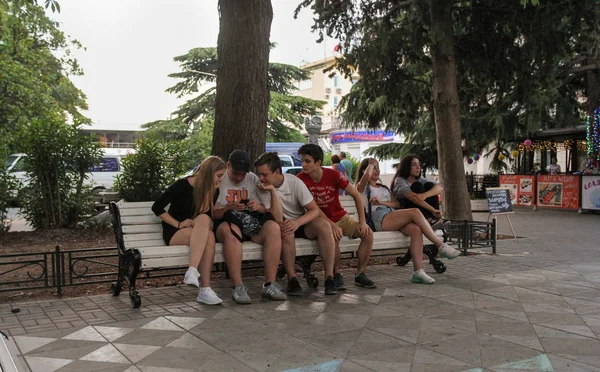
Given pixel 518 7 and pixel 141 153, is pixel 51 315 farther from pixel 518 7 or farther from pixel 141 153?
pixel 518 7

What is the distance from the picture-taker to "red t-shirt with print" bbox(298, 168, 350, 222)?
6.38 m

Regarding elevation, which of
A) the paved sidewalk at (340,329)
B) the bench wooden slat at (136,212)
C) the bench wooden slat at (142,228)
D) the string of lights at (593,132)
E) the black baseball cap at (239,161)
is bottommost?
the paved sidewalk at (340,329)

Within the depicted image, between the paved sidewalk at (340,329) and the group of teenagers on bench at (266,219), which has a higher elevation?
the group of teenagers on bench at (266,219)

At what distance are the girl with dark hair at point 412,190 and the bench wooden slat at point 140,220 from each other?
299 centimetres

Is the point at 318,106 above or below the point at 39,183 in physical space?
above

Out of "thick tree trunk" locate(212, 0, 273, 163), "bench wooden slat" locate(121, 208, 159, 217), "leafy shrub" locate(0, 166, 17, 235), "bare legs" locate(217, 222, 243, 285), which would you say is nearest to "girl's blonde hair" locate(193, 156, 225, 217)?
"bare legs" locate(217, 222, 243, 285)

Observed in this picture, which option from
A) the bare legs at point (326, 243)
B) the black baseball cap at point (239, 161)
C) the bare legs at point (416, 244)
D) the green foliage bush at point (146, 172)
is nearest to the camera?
the black baseball cap at point (239, 161)

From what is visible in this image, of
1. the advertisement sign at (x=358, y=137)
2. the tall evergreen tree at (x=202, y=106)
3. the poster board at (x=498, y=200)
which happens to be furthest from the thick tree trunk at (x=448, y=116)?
the advertisement sign at (x=358, y=137)

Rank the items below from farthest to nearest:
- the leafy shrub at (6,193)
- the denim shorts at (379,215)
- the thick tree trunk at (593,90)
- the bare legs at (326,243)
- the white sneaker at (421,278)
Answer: the thick tree trunk at (593,90) < the leafy shrub at (6,193) < the denim shorts at (379,215) < the white sneaker at (421,278) < the bare legs at (326,243)

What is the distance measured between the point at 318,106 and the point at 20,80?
19951 millimetres

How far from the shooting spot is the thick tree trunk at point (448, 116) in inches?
435

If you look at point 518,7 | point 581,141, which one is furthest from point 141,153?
point 581,141

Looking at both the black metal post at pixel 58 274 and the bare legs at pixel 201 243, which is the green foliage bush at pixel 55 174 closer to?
the black metal post at pixel 58 274

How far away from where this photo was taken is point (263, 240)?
5.78 meters
